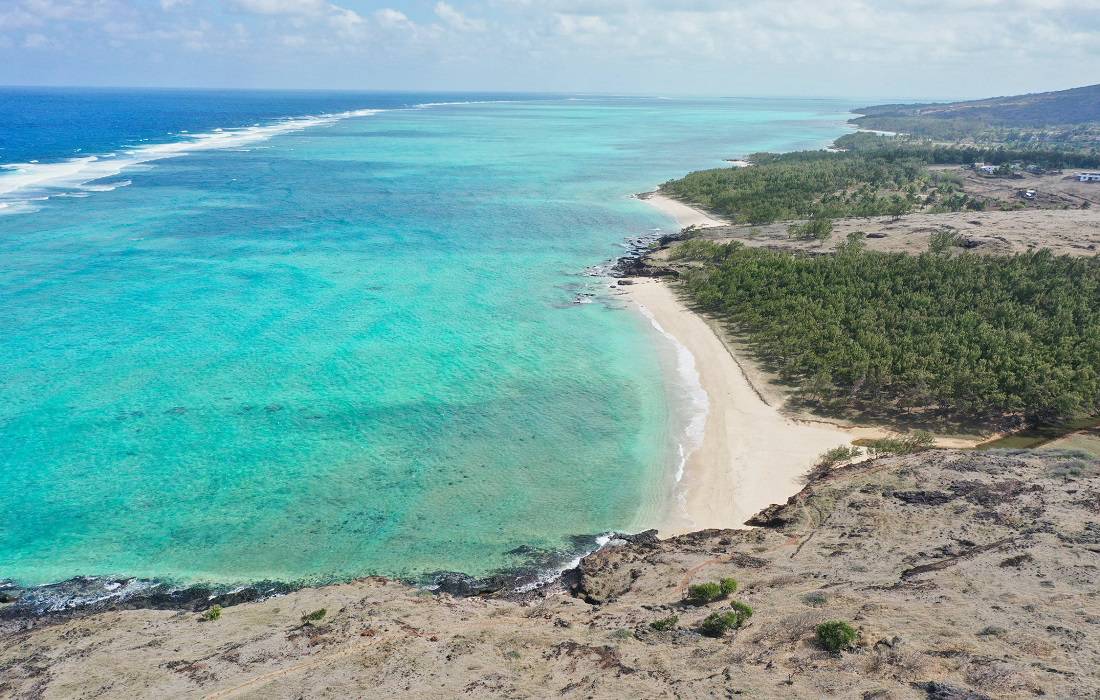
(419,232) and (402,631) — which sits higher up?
(419,232)

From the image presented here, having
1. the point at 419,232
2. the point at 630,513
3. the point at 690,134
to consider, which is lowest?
the point at 630,513

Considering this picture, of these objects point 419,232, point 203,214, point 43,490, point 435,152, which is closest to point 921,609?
point 43,490

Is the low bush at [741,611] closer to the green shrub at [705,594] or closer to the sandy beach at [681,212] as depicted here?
the green shrub at [705,594]

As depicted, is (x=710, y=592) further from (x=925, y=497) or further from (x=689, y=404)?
(x=689, y=404)

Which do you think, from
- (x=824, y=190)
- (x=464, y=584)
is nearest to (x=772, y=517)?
(x=464, y=584)

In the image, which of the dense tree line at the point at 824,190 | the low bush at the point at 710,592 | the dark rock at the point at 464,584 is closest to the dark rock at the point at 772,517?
the low bush at the point at 710,592

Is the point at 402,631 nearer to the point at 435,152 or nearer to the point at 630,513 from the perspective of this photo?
the point at 630,513
